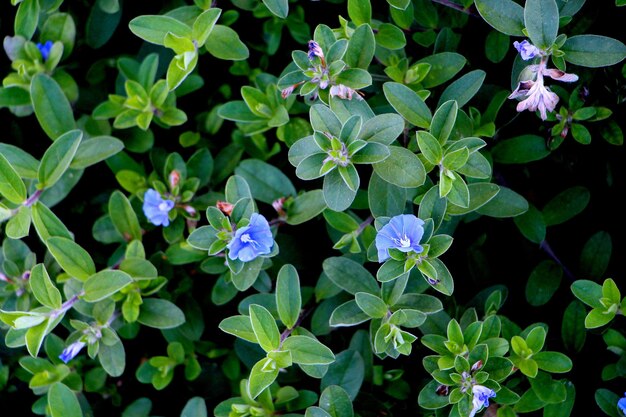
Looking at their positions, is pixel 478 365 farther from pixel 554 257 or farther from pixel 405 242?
pixel 554 257

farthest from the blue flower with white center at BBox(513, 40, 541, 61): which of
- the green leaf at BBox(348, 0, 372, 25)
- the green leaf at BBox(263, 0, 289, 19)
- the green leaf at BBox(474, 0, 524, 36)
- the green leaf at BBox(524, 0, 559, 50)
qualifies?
the green leaf at BBox(263, 0, 289, 19)

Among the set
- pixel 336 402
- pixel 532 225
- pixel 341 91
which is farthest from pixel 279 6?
pixel 336 402

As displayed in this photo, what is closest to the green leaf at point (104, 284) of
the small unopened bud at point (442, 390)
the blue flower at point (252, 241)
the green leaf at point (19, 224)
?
the green leaf at point (19, 224)

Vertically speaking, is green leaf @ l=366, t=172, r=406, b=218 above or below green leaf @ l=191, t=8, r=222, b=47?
below

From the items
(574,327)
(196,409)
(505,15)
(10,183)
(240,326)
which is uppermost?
(505,15)

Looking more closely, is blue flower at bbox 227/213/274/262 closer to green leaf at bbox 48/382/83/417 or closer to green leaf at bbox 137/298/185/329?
green leaf at bbox 137/298/185/329

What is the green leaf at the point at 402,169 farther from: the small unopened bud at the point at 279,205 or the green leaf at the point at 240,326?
the green leaf at the point at 240,326

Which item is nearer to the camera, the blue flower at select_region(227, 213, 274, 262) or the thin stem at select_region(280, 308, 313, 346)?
the blue flower at select_region(227, 213, 274, 262)
